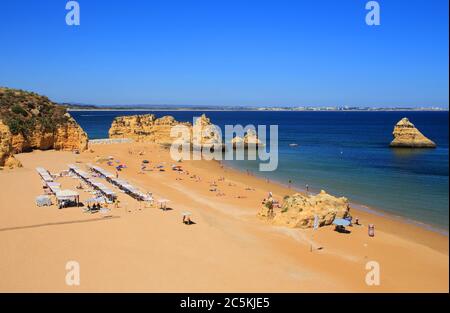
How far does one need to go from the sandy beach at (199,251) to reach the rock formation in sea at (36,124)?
1711cm

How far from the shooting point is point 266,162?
45.8 meters

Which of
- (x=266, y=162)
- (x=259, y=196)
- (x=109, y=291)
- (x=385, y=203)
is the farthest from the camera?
(x=266, y=162)

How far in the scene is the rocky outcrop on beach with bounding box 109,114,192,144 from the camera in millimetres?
61625

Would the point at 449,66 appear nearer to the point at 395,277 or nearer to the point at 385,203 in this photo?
the point at 395,277

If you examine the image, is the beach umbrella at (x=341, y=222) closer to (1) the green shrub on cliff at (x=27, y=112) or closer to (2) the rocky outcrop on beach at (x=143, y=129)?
(1) the green shrub on cliff at (x=27, y=112)

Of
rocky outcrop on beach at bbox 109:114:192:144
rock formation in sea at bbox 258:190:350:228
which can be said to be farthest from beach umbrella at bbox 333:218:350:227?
rocky outcrop on beach at bbox 109:114:192:144

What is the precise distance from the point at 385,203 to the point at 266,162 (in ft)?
70.9

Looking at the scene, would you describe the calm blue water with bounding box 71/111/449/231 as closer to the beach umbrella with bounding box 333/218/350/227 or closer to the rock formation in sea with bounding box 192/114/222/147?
the beach umbrella with bounding box 333/218/350/227

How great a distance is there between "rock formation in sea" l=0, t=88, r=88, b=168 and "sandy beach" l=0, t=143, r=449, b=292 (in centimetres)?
1711

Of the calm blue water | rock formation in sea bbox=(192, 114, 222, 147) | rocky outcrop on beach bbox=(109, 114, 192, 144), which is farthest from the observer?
rocky outcrop on beach bbox=(109, 114, 192, 144)

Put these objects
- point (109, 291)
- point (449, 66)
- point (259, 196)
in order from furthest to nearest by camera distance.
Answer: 1. point (259, 196)
2. point (109, 291)
3. point (449, 66)

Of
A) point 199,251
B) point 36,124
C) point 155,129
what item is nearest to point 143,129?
point 155,129

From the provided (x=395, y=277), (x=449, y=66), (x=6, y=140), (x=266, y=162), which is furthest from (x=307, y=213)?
(x=266, y=162)
